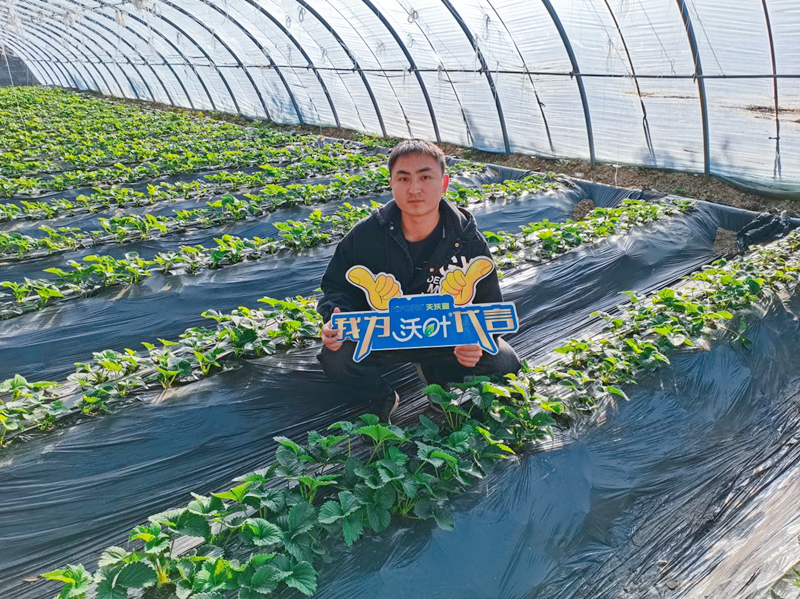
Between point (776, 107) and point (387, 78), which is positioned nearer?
point (776, 107)

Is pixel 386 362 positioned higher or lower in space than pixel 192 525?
higher

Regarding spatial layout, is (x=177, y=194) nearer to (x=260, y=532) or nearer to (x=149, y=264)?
(x=149, y=264)

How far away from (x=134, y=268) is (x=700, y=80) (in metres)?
7.31

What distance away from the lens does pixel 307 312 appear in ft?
13.5

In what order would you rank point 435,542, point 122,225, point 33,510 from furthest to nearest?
point 122,225 < point 33,510 < point 435,542

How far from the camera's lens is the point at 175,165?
9.97 metres

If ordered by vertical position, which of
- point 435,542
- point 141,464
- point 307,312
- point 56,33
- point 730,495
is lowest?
point 730,495

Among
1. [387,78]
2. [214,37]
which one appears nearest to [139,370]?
[387,78]

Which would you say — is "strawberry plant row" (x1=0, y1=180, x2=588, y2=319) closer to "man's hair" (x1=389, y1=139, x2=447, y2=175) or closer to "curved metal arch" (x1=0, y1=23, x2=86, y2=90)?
"man's hair" (x1=389, y1=139, x2=447, y2=175)

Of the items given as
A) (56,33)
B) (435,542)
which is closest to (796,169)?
(435,542)

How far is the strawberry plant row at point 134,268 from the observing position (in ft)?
10.6

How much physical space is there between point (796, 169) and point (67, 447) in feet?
28.0

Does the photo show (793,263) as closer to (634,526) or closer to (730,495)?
(730,495)

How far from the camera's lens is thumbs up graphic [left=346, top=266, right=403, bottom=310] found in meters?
2.66
